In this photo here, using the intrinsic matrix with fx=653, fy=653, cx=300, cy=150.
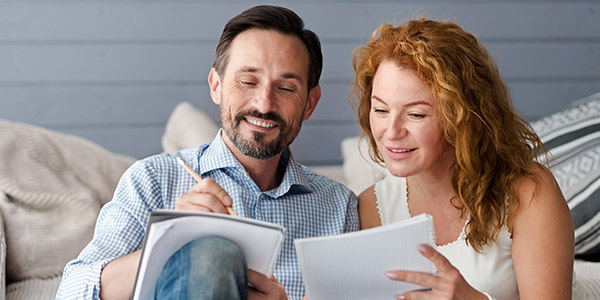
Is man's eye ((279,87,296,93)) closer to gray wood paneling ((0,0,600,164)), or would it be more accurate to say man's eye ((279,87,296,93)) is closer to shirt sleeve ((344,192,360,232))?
shirt sleeve ((344,192,360,232))

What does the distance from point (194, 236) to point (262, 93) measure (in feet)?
1.49

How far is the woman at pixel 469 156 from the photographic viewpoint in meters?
1.31

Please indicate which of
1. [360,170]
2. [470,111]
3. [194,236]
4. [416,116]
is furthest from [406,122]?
[360,170]

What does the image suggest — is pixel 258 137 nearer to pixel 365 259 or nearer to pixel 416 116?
pixel 416 116

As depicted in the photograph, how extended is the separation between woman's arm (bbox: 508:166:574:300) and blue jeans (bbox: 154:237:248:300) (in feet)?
2.05

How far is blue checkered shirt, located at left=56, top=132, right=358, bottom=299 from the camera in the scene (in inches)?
50.6

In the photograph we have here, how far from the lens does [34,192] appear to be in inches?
70.2

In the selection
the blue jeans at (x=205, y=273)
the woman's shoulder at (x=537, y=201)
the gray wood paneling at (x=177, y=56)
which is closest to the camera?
the blue jeans at (x=205, y=273)

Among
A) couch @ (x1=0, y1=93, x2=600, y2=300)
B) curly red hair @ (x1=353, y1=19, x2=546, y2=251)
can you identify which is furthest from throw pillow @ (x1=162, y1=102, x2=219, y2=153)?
curly red hair @ (x1=353, y1=19, x2=546, y2=251)

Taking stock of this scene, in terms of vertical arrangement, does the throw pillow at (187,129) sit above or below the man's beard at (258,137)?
below

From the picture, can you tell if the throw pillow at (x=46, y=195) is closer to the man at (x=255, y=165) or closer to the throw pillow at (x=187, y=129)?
the throw pillow at (x=187, y=129)

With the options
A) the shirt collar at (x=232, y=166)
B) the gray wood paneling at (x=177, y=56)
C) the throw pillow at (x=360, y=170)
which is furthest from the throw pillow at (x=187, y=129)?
the shirt collar at (x=232, y=166)

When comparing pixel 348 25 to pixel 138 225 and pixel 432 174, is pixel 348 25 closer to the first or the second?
pixel 432 174

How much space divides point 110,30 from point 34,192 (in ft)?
2.62
